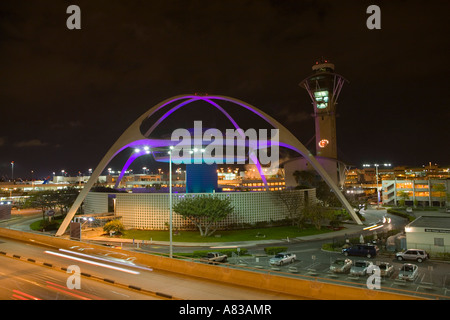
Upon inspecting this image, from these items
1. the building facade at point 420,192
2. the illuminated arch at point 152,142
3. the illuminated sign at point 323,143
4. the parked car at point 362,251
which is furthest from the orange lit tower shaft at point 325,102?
the parked car at point 362,251

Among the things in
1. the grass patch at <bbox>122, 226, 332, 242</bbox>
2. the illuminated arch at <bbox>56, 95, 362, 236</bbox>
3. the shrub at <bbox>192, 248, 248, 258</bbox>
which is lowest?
the grass patch at <bbox>122, 226, 332, 242</bbox>

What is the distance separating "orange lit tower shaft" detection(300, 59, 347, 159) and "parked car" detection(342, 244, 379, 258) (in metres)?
89.3

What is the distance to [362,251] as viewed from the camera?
30266 mm

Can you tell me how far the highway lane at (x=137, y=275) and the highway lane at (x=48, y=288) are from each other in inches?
40.7

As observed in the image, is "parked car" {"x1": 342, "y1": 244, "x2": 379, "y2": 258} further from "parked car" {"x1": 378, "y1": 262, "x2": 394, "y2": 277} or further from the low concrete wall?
the low concrete wall

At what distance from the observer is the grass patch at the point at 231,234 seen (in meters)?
Result: 40.7

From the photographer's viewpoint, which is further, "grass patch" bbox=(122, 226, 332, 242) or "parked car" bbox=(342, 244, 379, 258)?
"grass patch" bbox=(122, 226, 332, 242)

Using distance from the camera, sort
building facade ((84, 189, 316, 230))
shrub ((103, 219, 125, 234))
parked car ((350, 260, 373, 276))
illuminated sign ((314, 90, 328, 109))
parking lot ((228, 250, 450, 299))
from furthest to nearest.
A: illuminated sign ((314, 90, 328, 109))
building facade ((84, 189, 316, 230))
shrub ((103, 219, 125, 234))
parked car ((350, 260, 373, 276))
parking lot ((228, 250, 450, 299))

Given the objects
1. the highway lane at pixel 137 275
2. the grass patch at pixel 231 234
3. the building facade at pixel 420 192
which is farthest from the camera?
the building facade at pixel 420 192

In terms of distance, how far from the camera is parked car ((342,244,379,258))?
29.8m

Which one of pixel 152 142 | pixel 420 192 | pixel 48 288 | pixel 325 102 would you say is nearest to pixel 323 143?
pixel 325 102

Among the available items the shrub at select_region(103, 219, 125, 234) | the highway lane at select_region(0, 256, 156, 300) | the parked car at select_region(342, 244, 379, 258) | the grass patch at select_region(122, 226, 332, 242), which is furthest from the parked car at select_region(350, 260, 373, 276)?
the shrub at select_region(103, 219, 125, 234)

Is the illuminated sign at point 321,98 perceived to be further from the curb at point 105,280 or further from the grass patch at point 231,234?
the curb at point 105,280
